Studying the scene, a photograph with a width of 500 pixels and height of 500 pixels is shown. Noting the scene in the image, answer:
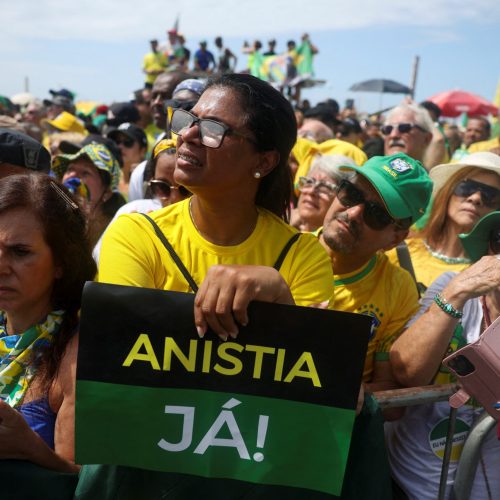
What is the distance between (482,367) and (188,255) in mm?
980

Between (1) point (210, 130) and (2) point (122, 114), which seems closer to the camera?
(1) point (210, 130)

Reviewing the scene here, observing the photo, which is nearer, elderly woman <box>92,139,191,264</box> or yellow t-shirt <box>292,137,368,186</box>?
elderly woman <box>92,139,191,264</box>

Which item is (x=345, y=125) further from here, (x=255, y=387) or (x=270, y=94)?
(x=255, y=387)

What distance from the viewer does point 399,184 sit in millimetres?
2836

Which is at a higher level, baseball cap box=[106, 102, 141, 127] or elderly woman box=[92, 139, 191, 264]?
elderly woman box=[92, 139, 191, 264]

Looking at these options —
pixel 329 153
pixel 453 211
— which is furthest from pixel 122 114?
pixel 453 211

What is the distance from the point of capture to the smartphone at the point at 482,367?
2025 millimetres

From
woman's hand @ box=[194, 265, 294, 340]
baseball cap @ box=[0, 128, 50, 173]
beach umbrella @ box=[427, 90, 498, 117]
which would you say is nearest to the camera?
woman's hand @ box=[194, 265, 294, 340]

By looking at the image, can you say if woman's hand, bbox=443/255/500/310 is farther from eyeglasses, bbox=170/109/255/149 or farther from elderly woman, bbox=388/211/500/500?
eyeglasses, bbox=170/109/255/149

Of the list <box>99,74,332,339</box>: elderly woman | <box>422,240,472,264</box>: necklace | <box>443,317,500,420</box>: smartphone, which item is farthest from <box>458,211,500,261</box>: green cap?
<box>99,74,332,339</box>: elderly woman

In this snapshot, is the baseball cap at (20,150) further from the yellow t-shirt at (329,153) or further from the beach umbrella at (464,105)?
the beach umbrella at (464,105)

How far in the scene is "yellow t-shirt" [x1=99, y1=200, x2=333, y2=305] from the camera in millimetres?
1934

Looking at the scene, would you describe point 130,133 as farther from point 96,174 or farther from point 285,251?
point 285,251

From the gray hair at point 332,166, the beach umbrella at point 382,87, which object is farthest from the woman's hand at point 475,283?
the beach umbrella at point 382,87
